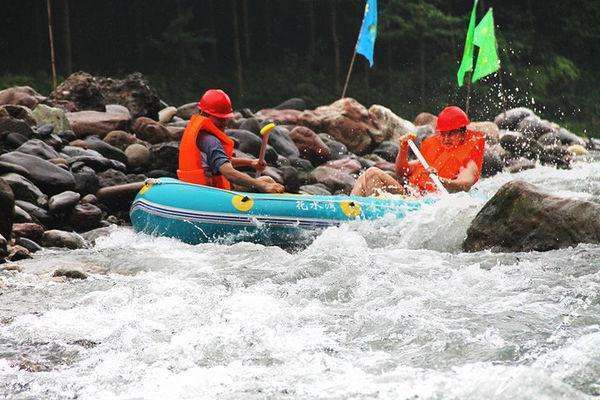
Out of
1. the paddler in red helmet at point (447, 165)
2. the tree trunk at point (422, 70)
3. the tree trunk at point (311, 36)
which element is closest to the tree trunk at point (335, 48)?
the tree trunk at point (311, 36)

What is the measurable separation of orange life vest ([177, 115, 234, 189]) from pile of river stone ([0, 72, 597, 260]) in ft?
4.09

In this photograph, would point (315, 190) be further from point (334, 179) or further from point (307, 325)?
point (307, 325)

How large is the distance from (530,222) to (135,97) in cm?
902

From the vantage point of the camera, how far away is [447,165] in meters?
9.32

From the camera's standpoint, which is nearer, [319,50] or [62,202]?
[62,202]

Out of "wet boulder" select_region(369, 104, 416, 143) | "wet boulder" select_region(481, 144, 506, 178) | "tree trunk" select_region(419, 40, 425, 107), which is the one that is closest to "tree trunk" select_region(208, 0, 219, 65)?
"tree trunk" select_region(419, 40, 425, 107)

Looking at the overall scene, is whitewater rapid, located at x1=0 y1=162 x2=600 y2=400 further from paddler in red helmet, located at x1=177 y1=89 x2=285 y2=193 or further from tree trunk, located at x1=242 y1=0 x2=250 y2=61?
tree trunk, located at x1=242 y1=0 x2=250 y2=61

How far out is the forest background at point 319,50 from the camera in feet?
85.9

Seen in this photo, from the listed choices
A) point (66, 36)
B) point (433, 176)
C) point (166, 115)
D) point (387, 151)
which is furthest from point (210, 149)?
point (66, 36)

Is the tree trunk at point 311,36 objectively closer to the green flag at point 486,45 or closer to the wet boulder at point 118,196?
the green flag at point 486,45

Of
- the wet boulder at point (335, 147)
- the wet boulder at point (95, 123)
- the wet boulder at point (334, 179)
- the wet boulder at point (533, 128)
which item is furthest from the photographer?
the wet boulder at point (533, 128)

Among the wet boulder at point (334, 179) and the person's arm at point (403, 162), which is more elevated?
the person's arm at point (403, 162)

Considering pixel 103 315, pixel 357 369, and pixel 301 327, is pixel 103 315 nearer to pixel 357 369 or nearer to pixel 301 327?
pixel 301 327

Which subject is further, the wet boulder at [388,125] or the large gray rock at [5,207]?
the wet boulder at [388,125]
